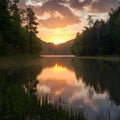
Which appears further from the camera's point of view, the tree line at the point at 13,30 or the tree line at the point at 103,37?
Result: the tree line at the point at 103,37

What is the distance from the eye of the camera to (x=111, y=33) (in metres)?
117

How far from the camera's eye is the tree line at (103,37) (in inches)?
4360

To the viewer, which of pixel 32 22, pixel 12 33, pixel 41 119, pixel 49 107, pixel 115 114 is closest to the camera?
pixel 41 119

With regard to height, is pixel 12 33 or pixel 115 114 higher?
pixel 12 33

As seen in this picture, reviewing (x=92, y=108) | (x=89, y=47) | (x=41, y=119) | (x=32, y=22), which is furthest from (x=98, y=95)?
(x=89, y=47)

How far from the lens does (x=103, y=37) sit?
12256cm

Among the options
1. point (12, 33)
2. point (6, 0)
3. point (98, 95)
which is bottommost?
point (98, 95)

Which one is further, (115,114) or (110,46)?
(110,46)

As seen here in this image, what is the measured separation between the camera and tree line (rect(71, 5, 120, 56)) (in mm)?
110756

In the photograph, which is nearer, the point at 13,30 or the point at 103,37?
the point at 13,30

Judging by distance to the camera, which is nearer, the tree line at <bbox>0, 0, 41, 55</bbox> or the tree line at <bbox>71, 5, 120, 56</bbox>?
the tree line at <bbox>0, 0, 41, 55</bbox>

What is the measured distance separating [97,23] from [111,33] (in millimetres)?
22927

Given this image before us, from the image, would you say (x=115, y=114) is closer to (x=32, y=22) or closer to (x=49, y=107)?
(x=49, y=107)

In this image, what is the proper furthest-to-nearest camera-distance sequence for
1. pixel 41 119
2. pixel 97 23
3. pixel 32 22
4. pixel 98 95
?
pixel 97 23, pixel 32 22, pixel 98 95, pixel 41 119
